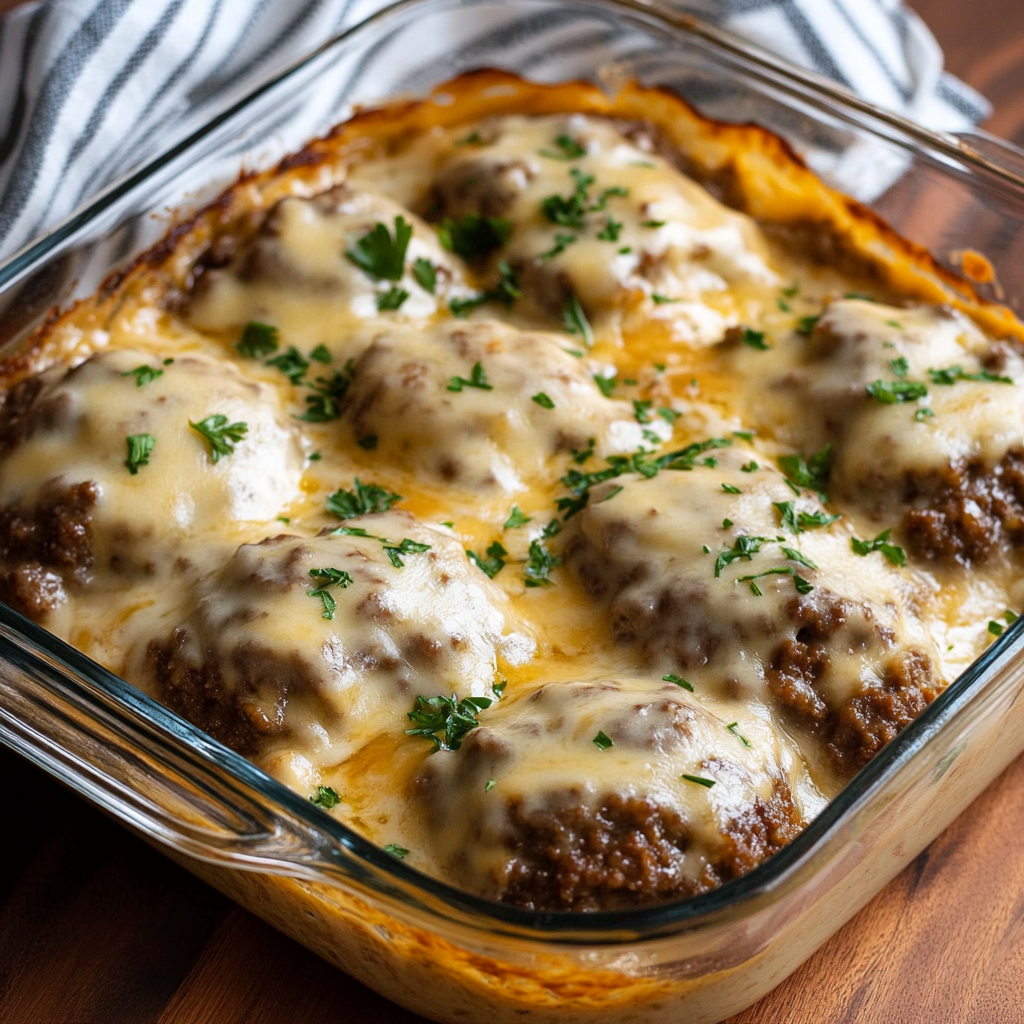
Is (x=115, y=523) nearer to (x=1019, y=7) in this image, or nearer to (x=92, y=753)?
(x=92, y=753)

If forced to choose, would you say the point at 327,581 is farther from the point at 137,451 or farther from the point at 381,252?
the point at 381,252

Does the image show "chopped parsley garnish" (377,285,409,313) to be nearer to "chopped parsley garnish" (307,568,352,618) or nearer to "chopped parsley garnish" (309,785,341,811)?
"chopped parsley garnish" (307,568,352,618)

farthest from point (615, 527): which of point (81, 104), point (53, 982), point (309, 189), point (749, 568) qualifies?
point (81, 104)

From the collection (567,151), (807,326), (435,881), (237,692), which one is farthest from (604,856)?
(567,151)

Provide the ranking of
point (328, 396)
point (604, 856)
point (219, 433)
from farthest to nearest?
1. point (328, 396)
2. point (219, 433)
3. point (604, 856)

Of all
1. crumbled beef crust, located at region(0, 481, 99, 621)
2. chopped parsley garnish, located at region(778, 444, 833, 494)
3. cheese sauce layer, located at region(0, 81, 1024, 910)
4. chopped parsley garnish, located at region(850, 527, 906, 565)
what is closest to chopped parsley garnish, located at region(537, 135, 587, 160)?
cheese sauce layer, located at region(0, 81, 1024, 910)

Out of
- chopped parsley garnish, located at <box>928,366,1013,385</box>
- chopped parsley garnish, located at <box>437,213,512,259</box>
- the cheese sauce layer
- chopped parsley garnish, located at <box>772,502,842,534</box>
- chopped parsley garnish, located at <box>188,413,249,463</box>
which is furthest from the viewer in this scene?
chopped parsley garnish, located at <box>437,213,512,259</box>

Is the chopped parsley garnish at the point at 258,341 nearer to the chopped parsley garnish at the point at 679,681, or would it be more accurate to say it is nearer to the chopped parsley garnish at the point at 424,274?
the chopped parsley garnish at the point at 424,274
